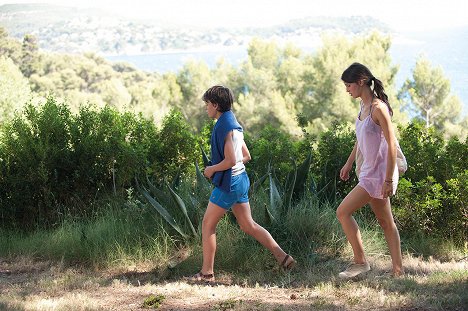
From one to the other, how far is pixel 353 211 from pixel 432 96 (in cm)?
3939

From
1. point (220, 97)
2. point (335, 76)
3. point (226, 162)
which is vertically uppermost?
point (220, 97)

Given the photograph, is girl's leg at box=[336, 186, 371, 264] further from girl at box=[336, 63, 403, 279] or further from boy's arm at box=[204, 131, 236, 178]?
boy's arm at box=[204, 131, 236, 178]

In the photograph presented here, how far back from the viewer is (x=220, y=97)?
4.75 meters

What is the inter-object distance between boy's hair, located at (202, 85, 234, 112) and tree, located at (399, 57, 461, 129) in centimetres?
3811

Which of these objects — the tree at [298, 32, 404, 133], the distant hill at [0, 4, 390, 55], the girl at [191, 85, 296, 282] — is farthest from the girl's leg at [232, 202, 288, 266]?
the distant hill at [0, 4, 390, 55]

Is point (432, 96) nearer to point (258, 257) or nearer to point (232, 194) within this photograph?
point (258, 257)

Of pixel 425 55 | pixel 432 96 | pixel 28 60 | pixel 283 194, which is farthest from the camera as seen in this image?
pixel 28 60

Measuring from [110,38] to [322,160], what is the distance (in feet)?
283

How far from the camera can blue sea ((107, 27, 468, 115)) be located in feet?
143

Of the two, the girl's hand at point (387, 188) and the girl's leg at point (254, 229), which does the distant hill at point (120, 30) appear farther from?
the girl's hand at point (387, 188)

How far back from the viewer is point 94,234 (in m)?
5.83

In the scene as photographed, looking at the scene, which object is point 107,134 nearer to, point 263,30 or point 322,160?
point 322,160

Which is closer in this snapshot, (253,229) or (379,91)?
(379,91)

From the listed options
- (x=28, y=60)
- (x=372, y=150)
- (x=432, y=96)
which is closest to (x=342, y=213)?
(x=372, y=150)
